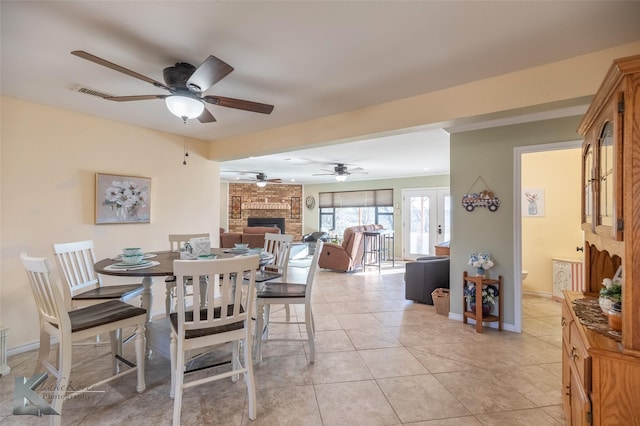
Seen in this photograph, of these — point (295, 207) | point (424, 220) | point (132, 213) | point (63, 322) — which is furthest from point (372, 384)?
point (295, 207)

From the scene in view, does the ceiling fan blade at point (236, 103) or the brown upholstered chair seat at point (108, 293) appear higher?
the ceiling fan blade at point (236, 103)

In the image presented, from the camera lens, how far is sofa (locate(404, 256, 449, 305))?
412 cm

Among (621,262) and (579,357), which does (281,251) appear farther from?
(621,262)

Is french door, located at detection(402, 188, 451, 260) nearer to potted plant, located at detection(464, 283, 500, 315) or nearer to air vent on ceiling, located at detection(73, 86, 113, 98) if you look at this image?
potted plant, located at detection(464, 283, 500, 315)

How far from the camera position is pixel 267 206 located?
32.1ft

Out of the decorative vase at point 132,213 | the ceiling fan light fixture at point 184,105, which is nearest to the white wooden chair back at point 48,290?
the ceiling fan light fixture at point 184,105

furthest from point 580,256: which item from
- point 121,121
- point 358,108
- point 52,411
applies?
point 121,121

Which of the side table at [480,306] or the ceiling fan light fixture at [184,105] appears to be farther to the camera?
the side table at [480,306]

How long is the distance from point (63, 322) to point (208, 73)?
1.67 metres

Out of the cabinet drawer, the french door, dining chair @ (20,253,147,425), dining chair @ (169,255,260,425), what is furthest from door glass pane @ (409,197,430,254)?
dining chair @ (20,253,147,425)

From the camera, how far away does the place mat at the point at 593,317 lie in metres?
1.29

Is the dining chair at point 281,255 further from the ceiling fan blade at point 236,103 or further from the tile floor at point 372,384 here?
the ceiling fan blade at point 236,103

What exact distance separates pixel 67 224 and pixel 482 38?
3.94m

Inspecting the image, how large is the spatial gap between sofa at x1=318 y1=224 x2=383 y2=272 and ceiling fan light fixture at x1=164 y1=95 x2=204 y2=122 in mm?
4439
